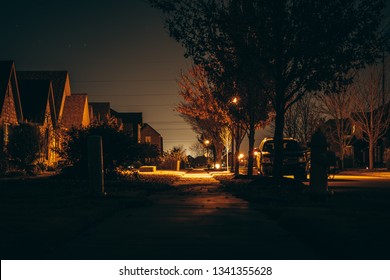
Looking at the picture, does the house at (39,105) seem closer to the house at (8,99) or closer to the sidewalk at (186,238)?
the house at (8,99)

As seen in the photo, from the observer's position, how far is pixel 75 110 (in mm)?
56438

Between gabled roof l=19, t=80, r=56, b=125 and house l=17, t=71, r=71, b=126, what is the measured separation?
555cm

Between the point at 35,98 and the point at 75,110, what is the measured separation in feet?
37.6

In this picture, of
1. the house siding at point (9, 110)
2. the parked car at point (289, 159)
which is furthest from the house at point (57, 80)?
the parked car at point (289, 159)

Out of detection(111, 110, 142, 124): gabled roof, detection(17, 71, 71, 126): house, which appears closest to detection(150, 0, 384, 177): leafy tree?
detection(17, 71, 71, 126): house

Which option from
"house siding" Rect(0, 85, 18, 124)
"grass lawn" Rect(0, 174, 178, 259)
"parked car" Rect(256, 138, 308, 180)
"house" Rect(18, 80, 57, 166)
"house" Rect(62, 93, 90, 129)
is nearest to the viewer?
"grass lawn" Rect(0, 174, 178, 259)

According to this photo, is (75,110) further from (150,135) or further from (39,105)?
(150,135)

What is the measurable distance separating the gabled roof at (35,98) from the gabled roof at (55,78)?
612cm

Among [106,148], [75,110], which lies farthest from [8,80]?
[75,110]

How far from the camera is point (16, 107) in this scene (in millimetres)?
38156

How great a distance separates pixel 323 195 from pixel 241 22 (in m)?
11.4

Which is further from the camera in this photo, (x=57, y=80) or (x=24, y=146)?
(x=57, y=80)

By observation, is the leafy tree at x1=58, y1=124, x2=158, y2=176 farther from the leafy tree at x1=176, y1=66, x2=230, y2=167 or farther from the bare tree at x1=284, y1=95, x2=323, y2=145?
the bare tree at x1=284, y1=95, x2=323, y2=145

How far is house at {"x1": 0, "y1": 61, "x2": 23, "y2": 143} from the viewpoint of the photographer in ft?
114
